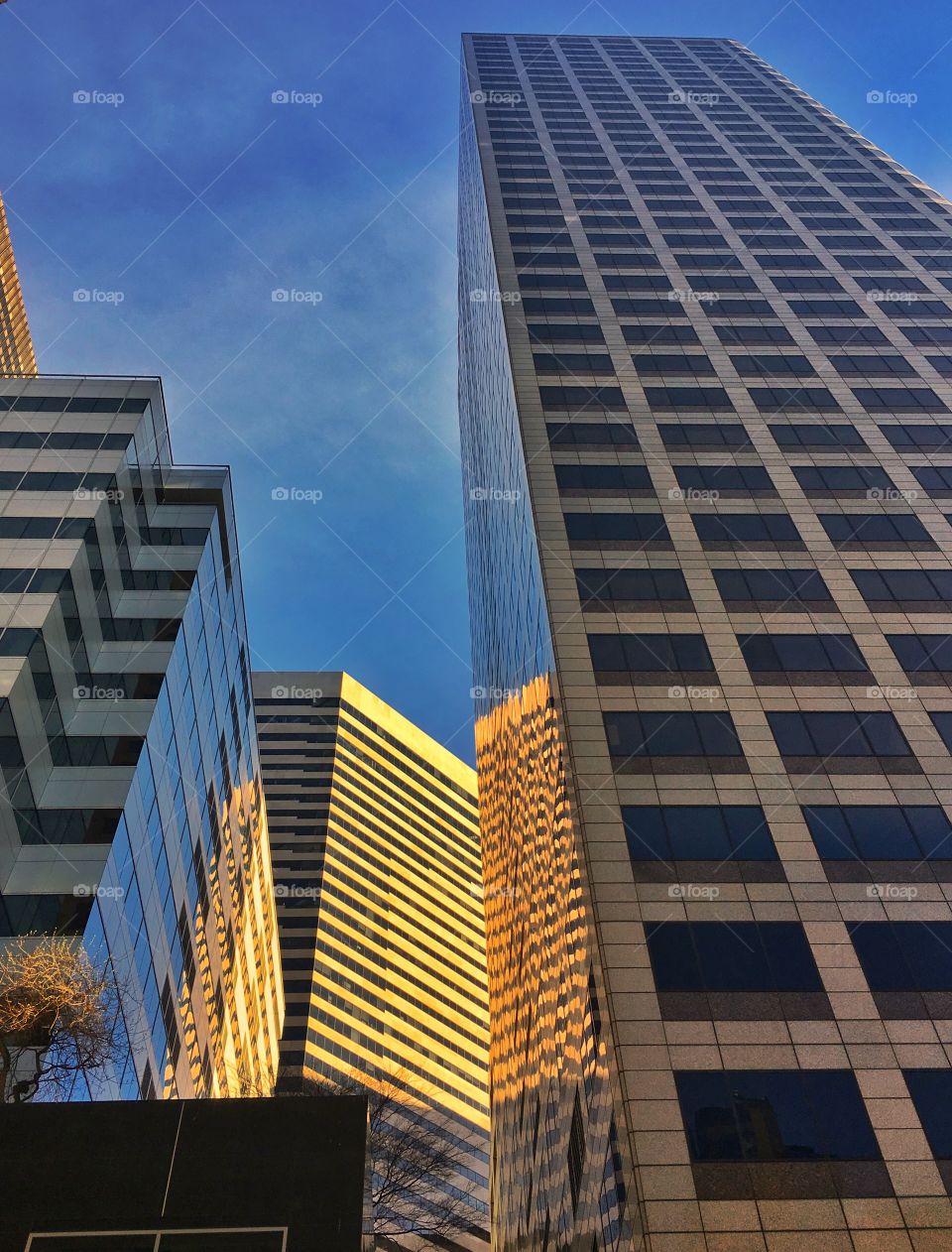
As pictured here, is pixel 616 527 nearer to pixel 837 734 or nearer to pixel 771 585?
pixel 771 585

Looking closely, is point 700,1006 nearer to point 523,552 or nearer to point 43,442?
point 523,552

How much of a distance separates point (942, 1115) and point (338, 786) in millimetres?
99104

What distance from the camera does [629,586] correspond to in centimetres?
3347

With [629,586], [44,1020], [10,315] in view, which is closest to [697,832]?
[629,586]

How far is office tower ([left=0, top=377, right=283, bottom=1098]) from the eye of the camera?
2867 centimetres

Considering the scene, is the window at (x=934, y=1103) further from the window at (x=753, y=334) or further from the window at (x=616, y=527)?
the window at (x=753, y=334)

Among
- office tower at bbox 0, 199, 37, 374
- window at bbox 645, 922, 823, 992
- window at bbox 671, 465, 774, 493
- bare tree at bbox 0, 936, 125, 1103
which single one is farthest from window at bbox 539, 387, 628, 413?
office tower at bbox 0, 199, 37, 374

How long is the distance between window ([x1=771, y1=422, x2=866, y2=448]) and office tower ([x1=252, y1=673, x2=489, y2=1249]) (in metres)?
62.1

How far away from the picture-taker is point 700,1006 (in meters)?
21.8

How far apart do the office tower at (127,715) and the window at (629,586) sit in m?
17.5

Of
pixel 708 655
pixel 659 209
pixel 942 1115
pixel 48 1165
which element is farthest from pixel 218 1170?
pixel 659 209

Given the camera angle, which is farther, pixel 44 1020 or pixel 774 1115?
pixel 774 1115

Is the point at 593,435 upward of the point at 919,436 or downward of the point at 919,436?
upward

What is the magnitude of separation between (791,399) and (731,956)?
99.1ft
